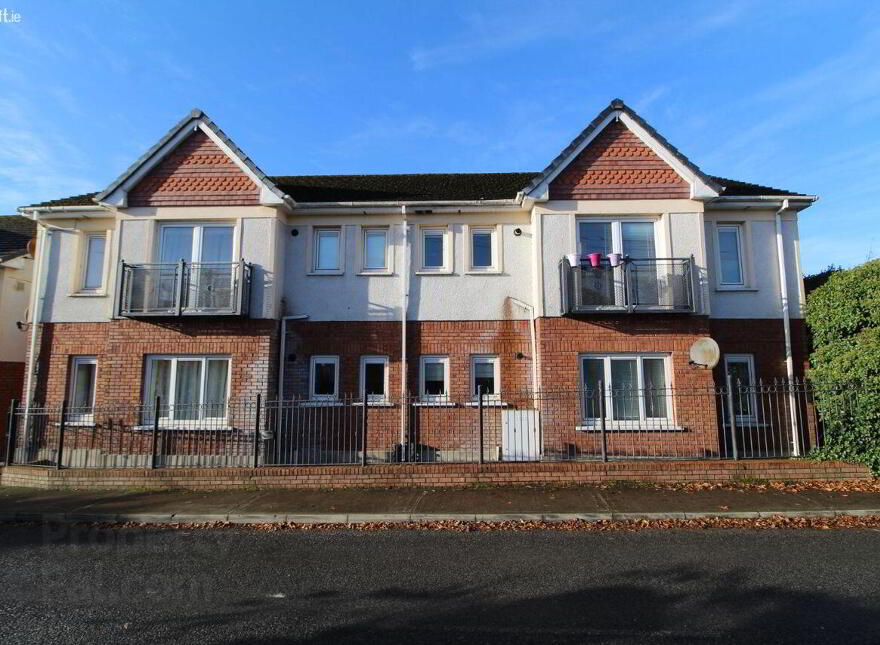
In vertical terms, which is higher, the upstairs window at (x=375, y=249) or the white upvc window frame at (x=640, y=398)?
the upstairs window at (x=375, y=249)

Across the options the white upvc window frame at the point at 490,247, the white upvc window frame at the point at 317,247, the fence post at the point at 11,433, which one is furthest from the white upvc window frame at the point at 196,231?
the white upvc window frame at the point at 490,247

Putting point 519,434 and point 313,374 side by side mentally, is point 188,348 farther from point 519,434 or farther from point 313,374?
point 519,434

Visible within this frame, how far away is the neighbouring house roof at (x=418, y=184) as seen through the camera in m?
11.8

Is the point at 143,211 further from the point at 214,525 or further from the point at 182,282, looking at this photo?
the point at 214,525

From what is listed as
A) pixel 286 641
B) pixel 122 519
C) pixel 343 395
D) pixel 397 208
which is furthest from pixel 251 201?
pixel 286 641

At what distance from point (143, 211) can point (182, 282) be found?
203 cm

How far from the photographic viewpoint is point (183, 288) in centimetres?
1145

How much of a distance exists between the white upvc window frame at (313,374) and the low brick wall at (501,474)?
2.72 m

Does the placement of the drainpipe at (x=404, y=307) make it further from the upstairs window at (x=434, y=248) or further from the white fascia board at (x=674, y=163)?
the white fascia board at (x=674, y=163)

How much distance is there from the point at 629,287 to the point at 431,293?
4.15m

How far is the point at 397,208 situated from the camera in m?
12.5

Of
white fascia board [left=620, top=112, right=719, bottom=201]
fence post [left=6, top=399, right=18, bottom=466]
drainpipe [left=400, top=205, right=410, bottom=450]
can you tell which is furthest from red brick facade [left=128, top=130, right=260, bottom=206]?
white fascia board [left=620, top=112, right=719, bottom=201]

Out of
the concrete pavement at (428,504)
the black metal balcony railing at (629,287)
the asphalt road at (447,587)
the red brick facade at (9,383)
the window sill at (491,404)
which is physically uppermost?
the black metal balcony railing at (629,287)

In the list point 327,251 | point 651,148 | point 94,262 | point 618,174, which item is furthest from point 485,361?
point 94,262
